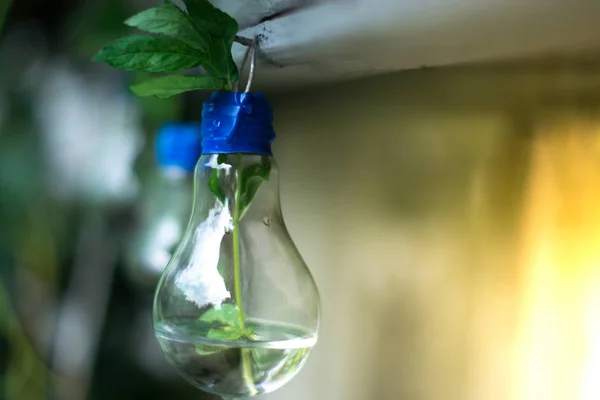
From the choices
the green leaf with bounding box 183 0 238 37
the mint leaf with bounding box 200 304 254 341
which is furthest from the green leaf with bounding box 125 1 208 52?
the mint leaf with bounding box 200 304 254 341

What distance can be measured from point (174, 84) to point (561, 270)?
33cm

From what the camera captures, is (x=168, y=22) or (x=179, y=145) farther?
(x=179, y=145)

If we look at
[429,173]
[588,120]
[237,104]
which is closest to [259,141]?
[237,104]

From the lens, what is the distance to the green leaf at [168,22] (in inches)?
17.1

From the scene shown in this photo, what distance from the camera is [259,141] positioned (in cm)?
45

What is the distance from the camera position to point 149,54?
44 centimetres

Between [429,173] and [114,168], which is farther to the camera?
[114,168]

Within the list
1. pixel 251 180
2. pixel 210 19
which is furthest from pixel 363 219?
pixel 210 19

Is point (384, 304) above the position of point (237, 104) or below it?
below

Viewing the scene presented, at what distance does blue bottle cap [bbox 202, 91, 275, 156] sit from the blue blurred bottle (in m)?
0.15

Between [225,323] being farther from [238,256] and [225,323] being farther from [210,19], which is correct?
[210,19]

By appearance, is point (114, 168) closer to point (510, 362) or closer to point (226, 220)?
A: point (226, 220)

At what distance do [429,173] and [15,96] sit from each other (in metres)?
0.42

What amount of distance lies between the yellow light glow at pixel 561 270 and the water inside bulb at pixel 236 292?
17 centimetres
